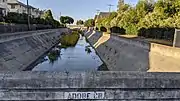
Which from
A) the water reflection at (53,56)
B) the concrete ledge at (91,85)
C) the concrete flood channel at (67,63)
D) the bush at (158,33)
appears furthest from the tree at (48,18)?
the concrete ledge at (91,85)

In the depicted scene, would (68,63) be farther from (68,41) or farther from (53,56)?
(68,41)

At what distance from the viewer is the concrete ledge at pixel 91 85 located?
4.71m

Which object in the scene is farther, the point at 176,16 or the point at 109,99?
the point at 176,16

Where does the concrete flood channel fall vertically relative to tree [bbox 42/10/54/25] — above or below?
below

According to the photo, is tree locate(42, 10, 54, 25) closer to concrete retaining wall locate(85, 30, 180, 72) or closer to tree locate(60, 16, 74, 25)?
tree locate(60, 16, 74, 25)

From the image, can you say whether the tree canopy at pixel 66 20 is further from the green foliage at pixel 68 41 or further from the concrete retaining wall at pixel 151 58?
the concrete retaining wall at pixel 151 58

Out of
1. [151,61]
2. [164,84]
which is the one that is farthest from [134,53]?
[164,84]

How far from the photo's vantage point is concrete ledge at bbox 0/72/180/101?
4715 mm

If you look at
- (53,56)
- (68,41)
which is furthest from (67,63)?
(68,41)

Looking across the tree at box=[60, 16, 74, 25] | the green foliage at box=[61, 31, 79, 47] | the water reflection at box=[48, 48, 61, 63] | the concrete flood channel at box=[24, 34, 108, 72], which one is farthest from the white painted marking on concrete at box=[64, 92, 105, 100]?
the tree at box=[60, 16, 74, 25]

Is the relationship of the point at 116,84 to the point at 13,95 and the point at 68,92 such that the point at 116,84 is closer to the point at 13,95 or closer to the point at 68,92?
the point at 68,92

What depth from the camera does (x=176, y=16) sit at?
105 feet

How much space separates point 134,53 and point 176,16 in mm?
11132

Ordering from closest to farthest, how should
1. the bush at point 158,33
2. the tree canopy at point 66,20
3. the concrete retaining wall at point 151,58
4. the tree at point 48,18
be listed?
the concrete retaining wall at point 151,58
the bush at point 158,33
the tree at point 48,18
the tree canopy at point 66,20
